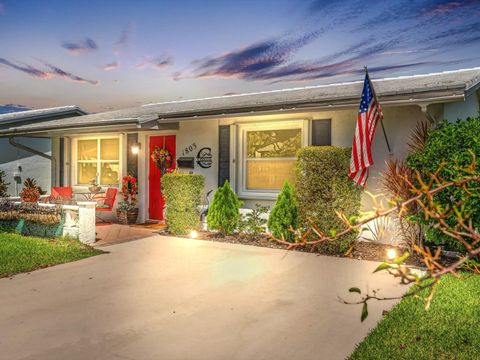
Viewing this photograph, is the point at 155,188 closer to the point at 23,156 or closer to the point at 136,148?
the point at 136,148

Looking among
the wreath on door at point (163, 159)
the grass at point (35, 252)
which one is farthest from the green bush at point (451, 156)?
the wreath on door at point (163, 159)

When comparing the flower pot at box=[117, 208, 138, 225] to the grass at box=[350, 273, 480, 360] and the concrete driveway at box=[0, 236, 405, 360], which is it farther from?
the grass at box=[350, 273, 480, 360]

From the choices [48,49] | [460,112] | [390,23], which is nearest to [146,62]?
[48,49]

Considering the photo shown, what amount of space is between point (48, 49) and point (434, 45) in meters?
11.1

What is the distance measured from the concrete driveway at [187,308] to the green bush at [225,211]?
1.57m

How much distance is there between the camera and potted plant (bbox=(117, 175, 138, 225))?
10.4 metres

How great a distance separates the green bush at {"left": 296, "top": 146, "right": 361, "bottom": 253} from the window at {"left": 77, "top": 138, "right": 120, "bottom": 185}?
6.23 m

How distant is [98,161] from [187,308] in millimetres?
8361

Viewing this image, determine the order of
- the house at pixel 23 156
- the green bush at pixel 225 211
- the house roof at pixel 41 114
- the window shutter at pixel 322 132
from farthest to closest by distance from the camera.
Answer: the house at pixel 23 156
the house roof at pixel 41 114
the green bush at pixel 225 211
the window shutter at pixel 322 132

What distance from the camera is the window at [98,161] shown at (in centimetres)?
1141

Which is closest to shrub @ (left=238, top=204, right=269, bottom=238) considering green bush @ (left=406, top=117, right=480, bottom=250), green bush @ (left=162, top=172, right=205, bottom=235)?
green bush @ (left=162, top=172, right=205, bottom=235)

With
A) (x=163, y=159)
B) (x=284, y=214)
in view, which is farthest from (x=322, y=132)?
(x=163, y=159)

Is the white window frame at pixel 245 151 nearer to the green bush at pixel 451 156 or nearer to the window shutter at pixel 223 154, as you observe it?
the window shutter at pixel 223 154

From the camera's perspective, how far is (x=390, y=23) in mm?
9602
